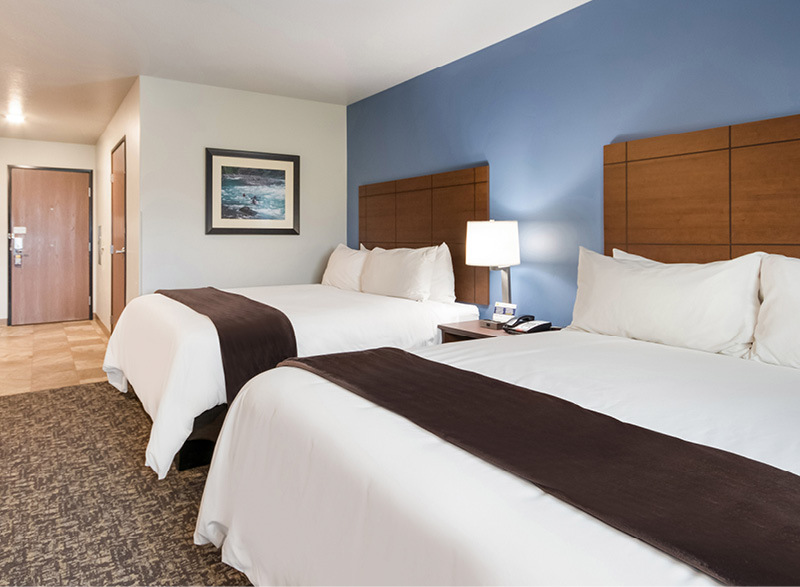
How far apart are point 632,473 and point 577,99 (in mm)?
2670

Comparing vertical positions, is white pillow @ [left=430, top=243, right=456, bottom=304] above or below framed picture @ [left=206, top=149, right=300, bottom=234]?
below

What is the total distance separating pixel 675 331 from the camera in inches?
87.3

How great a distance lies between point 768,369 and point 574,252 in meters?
1.49

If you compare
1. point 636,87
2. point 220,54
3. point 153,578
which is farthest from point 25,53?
point 636,87

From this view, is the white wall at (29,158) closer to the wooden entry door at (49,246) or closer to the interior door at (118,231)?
the wooden entry door at (49,246)

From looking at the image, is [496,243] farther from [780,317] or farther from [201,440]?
[201,440]

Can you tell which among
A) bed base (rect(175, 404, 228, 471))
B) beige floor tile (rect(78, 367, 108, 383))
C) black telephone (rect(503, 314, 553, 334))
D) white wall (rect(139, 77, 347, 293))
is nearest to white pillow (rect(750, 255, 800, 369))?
black telephone (rect(503, 314, 553, 334))

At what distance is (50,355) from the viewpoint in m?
5.43

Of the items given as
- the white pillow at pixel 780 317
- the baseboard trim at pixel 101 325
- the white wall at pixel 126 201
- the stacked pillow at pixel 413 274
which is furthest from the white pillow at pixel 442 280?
the baseboard trim at pixel 101 325

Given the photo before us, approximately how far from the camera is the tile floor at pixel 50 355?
447 centimetres

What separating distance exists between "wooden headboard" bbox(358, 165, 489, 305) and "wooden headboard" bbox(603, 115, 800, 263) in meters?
1.08

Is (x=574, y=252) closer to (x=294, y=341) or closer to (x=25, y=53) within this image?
(x=294, y=341)

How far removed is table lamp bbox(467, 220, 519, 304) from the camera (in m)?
3.36

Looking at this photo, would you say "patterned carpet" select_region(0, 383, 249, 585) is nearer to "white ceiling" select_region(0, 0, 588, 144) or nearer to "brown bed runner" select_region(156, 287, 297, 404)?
"brown bed runner" select_region(156, 287, 297, 404)
